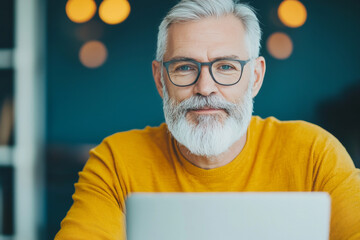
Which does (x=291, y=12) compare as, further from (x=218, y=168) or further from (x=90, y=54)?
(x=90, y=54)

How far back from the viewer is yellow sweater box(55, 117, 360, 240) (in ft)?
4.94

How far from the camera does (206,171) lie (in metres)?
1.64

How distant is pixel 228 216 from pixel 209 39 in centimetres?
101

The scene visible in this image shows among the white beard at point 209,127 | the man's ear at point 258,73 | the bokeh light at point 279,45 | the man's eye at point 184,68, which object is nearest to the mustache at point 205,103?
the white beard at point 209,127

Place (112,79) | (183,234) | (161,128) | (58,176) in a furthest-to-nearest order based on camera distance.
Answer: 1. (58,176)
2. (112,79)
3. (161,128)
4. (183,234)

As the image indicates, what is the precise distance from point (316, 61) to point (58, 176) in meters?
1.76

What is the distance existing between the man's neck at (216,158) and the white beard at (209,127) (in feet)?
0.12

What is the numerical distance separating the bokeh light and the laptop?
135 cm

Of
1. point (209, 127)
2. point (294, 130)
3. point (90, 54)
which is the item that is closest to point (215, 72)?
point (209, 127)

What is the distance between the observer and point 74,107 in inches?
92.3

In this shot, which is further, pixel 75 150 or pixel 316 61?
pixel 75 150

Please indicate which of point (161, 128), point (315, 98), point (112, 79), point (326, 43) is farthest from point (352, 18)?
point (112, 79)

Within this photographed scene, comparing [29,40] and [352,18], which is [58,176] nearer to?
[29,40]

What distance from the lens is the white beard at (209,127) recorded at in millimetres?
1632
